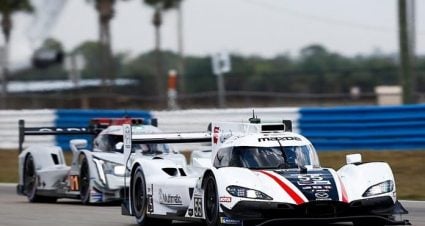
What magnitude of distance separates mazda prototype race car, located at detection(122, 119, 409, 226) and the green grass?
515 cm

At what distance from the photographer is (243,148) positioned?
12070mm

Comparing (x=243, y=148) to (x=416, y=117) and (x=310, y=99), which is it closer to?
(x=416, y=117)

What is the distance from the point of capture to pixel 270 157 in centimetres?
1201

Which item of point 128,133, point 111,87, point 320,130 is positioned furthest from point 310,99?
point 128,133

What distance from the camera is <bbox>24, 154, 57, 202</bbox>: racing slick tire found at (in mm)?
18797

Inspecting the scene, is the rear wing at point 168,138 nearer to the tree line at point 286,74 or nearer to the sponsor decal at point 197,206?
the sponsor decal at point 197,206

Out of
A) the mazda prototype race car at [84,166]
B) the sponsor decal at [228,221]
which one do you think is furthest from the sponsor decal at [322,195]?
the mazda prototype race car at [84,166]

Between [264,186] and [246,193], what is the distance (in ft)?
0.63

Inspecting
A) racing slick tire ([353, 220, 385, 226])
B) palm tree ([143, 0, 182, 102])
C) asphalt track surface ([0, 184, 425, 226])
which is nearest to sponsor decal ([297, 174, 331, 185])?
racing slick tire ([353, 220, 385, 226])

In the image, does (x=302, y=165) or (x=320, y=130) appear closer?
(x=302, y=165)

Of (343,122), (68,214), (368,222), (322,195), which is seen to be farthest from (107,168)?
(343,122)

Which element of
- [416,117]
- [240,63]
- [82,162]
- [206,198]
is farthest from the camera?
[240,63]

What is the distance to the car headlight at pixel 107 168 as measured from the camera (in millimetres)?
17062

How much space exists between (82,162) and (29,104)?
2655 centimetres
